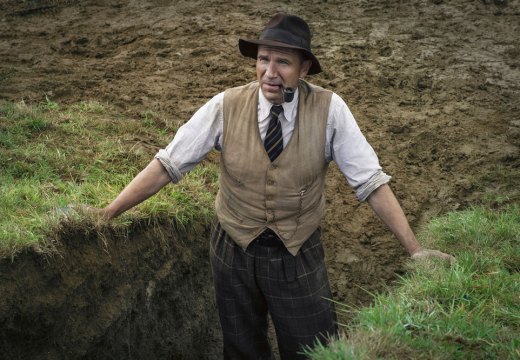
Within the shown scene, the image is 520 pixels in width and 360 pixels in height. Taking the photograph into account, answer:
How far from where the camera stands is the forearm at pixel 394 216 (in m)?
3.19

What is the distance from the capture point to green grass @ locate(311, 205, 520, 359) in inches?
97.3

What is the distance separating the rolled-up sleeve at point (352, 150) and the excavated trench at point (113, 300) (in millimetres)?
1548

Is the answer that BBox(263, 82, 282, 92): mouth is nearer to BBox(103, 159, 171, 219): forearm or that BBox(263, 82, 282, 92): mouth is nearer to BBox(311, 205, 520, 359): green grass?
BBox(103, 159, 171, 219): forearm

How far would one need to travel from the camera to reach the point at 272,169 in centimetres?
317

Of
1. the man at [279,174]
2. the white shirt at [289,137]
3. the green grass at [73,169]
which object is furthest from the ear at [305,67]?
the green grass at [73,169]

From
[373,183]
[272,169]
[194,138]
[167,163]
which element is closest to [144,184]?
[167,163]

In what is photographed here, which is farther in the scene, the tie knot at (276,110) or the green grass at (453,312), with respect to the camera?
the tie knot at (276,110)

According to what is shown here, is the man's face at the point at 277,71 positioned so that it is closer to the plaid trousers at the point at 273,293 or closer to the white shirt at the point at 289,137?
the white shirt at the point at 289,137

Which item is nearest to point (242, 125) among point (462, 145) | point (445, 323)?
point (445, 323)

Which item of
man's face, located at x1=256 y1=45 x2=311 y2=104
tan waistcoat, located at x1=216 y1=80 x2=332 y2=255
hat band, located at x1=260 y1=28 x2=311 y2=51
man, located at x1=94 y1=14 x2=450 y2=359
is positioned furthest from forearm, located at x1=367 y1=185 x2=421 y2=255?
hat band, located at x1=260 y1=28 x2=311 y2=51

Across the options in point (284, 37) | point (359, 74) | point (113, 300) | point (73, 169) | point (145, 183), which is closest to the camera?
point (284, 37)

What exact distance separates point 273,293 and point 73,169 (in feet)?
6.57

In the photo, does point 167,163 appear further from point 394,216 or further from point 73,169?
point 73,169

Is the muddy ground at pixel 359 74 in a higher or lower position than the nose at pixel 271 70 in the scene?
lower
